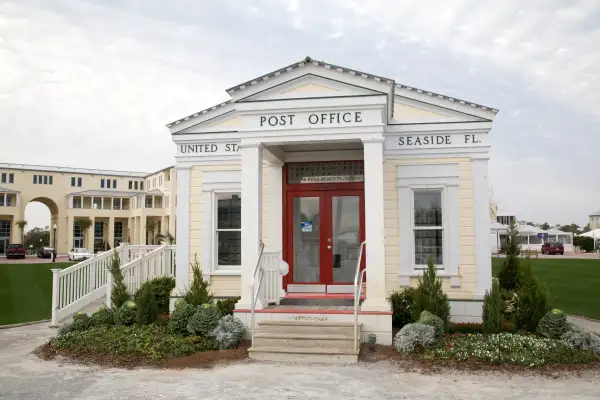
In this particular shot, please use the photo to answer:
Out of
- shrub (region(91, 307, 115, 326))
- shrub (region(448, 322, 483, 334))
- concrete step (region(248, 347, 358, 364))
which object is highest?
shrub (region(91, 307, 115, 326))

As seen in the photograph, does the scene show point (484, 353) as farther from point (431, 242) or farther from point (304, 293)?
point (304, 293)

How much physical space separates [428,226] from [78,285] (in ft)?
29.6

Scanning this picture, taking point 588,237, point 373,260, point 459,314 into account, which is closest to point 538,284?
point 459,314

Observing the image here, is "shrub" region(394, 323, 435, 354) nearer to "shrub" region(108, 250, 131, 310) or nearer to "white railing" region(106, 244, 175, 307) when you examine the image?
"shrub" region(108, 250, 131, 310)

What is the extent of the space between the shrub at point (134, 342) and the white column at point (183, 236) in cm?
247

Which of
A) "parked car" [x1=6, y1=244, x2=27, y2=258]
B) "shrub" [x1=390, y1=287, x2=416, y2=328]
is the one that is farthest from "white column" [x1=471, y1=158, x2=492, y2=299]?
"parked car" [x1=6, y1=244, x2=27, y2=258]

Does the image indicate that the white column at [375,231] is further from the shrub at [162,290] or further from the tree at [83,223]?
the tree at [83,223]

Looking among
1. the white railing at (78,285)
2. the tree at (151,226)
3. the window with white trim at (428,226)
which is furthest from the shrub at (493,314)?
the tree at (151,226)

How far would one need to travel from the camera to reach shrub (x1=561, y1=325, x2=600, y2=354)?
8289 millimetres

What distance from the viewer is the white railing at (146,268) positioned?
1303 cm

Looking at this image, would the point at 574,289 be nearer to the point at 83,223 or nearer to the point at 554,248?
the point at 554,248

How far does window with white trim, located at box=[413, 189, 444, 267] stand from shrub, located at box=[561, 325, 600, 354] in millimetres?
3190

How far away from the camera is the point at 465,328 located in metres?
9.86

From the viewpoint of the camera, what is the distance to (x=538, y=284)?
968 centimetres
